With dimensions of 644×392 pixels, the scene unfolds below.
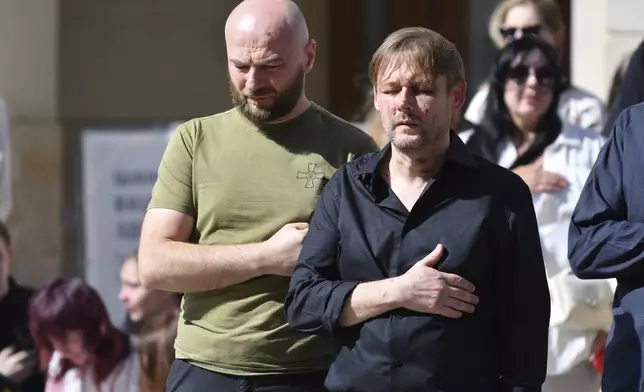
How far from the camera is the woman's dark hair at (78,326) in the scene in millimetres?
5582

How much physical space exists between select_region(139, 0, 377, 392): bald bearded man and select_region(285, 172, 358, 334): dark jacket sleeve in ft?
0.61

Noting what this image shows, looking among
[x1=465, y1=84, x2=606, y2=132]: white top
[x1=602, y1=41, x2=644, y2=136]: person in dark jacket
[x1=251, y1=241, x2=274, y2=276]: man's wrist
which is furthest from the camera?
[x1=465, y1=84, x2=606, y2=132]: white top

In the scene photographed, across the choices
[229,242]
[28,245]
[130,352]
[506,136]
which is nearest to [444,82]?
[229,242]

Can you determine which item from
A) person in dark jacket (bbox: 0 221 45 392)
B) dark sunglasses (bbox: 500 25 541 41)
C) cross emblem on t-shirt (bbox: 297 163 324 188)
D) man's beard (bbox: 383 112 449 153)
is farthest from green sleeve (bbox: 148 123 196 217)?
person in dark jacket (bbox: 0 221 45 392)

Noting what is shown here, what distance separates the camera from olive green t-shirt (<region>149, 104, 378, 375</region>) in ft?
10.9

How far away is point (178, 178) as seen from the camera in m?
3.40

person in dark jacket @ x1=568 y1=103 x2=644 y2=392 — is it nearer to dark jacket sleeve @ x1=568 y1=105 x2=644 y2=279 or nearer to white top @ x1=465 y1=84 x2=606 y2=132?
dark jacket sleeve @ x1=568 y1=105 x2=644 y2=279

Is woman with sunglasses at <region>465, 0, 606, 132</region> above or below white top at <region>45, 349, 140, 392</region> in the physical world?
above

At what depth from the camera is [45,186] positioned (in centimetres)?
716

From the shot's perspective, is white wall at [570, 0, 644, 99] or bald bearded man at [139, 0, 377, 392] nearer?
bald bearded man at [139, 0, 377, 392]

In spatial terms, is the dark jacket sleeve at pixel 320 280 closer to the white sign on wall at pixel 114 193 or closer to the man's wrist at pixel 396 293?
the man's wrist at pixel 396 293

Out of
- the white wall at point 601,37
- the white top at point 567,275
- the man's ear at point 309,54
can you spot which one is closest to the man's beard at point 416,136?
the man's ear at point 309,54

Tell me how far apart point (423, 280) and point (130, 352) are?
2975mm

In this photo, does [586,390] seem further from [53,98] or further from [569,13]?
[53,98]
